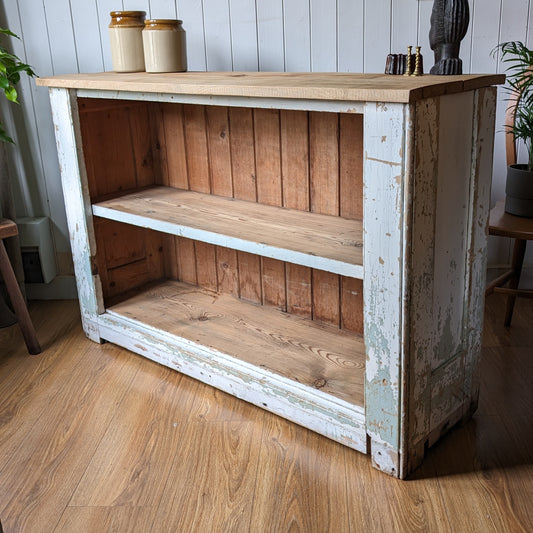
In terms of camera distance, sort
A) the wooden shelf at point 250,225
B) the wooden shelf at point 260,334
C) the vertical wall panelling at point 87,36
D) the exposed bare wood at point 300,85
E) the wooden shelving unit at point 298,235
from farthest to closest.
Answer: the vertical wall panelling at point 87,36
the wooden shelf at point 260,334
the wooden shelf at point 250,225
the wooden shelving unit at point 298,235
the exposed bare wood at point 300,85

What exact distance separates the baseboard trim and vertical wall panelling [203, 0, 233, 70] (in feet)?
4.00

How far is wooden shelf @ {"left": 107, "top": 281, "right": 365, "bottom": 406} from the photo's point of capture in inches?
80.7

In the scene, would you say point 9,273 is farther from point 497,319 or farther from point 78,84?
point 497,319

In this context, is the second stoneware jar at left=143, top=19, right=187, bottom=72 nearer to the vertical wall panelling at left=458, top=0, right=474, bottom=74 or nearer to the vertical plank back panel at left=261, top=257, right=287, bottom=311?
the vertical plank back panel at left=261, top=257, right=287, bottom=311

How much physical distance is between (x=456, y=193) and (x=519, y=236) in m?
0.63

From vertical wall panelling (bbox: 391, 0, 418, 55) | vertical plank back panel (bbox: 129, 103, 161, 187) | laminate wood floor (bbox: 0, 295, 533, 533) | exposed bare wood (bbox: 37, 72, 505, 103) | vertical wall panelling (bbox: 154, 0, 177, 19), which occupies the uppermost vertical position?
vertical wall panelling (bbox: 154, 0, 177, 19)

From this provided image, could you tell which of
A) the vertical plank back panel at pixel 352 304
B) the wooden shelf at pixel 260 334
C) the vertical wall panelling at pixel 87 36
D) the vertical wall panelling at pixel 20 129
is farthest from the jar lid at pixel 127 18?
the vertical plank back panel at pixel 352 304

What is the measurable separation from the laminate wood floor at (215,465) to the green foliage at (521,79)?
31.4 inches

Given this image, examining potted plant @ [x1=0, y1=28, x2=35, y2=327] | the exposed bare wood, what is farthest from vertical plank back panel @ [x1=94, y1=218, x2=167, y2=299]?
the exposed bare wood

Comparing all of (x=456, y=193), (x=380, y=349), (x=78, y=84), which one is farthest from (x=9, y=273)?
(x=456, y=193)

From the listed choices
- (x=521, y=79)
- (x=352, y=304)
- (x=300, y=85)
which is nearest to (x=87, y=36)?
(x=300, y=85)

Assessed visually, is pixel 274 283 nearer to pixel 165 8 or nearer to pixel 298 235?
pixel 298 235

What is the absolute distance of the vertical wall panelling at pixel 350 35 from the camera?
253cm

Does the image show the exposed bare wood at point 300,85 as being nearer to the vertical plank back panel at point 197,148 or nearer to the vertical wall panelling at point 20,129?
the vertical plank back panel at point 197,148
